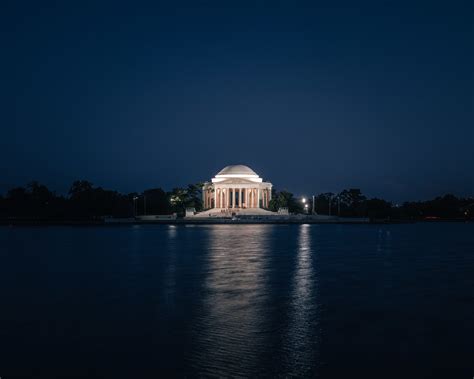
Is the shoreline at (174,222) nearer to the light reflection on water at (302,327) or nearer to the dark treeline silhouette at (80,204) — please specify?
the dark treeline silhouette at (80,204)

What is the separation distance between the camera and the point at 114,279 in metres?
23.3

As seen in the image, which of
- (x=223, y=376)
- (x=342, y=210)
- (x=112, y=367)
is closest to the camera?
(x=223, y=376)

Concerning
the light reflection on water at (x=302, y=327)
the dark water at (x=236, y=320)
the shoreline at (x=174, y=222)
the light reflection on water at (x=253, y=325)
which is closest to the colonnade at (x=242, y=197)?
the shoreline at (x=174, y=222)

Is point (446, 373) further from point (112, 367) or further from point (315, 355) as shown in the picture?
point (112, 367)

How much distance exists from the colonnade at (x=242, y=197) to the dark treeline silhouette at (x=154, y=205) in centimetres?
314

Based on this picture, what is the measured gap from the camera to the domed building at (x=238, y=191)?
12825 centimetres

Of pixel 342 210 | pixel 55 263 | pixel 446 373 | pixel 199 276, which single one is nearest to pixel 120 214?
pixel 342 210

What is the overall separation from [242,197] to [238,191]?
2.30 metres

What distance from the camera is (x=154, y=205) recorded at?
140 meters

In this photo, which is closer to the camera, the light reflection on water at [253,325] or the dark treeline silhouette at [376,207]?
the light reflection on water at [253,325]

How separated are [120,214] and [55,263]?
9103 cm

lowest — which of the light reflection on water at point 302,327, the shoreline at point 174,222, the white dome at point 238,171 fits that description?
the light reflection on water at point 302,327

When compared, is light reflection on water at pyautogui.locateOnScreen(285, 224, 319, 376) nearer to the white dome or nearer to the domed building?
the domed building

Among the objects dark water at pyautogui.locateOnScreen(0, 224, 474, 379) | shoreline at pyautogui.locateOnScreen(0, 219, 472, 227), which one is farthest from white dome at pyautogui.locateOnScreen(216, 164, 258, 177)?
dark water at pyautogui.locateOnScreen(0, 224, 474, 379)
